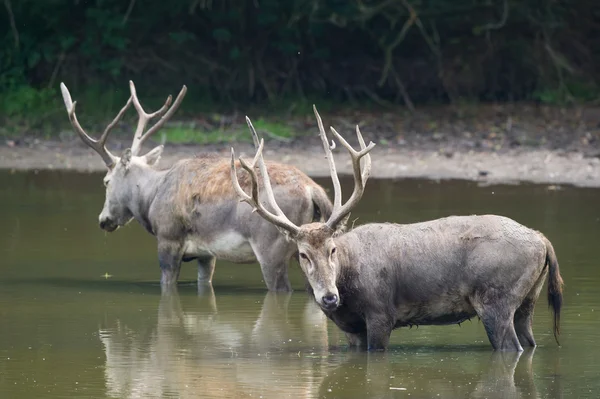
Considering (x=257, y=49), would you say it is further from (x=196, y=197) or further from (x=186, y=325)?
(x=186, y=325)

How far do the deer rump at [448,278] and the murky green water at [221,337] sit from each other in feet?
0.79

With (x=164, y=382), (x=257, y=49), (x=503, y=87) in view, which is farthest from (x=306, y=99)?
(x=164, y=382)

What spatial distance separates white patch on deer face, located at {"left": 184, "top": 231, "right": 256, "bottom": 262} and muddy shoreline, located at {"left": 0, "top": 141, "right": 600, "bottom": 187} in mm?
6323

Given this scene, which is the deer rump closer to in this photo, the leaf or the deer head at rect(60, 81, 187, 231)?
the deer head at rect(60, 81, 187, 231)

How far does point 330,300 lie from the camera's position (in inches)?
356

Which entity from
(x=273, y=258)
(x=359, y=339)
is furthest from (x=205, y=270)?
(x=359, y=339)

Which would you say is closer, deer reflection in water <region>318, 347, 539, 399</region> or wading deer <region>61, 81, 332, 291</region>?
deer reflection in water <region>318, 347, 539, 399</region>

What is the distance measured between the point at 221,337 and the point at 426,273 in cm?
171

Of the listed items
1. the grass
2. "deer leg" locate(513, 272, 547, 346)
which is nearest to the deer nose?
"deer leg" locate(513, 272, 547, 346)

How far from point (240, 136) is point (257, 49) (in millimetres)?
2784

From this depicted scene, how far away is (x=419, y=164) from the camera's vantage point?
746 inches

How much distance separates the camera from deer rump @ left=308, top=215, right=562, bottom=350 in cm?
921

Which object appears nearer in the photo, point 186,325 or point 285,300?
point 186,325

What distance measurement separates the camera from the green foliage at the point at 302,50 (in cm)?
2230
